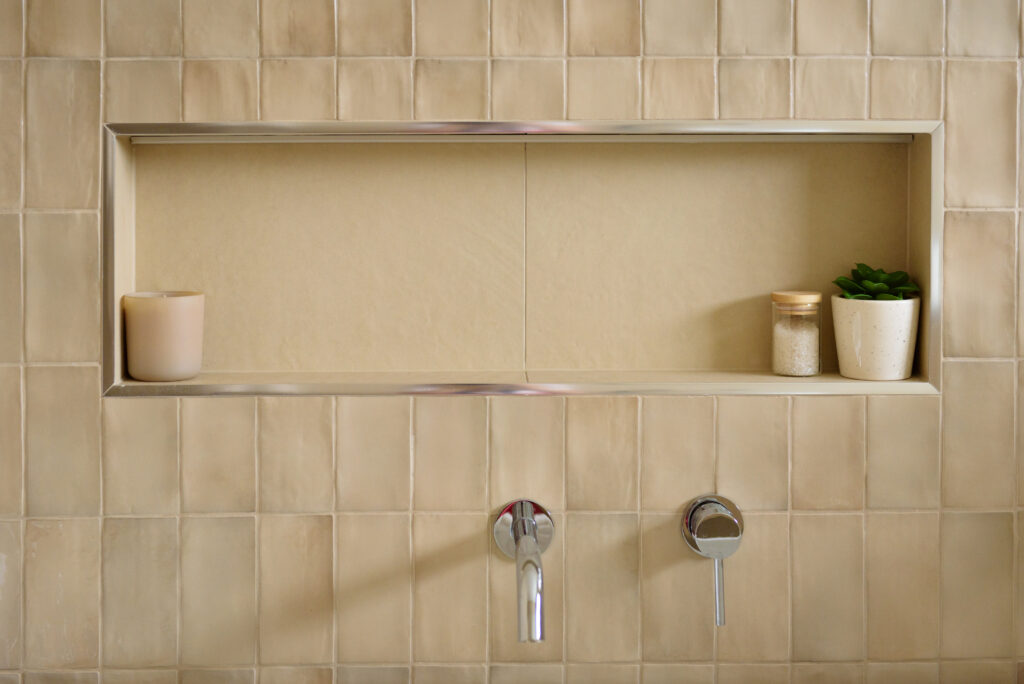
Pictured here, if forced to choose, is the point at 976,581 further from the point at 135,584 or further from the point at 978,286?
the point at 135,584

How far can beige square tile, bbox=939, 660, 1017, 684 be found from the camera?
1.19 metres

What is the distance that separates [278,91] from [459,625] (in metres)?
0.73

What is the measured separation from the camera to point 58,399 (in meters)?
1.16

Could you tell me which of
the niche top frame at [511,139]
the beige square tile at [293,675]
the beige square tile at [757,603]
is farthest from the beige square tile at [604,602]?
the beige square tile at [293,675]

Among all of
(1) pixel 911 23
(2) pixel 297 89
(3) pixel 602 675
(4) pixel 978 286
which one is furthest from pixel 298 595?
(1) pixel 911 23

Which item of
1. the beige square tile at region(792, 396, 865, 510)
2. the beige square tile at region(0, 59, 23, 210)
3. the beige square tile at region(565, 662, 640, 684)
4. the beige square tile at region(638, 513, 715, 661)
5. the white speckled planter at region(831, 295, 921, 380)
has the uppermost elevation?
the beige square tile at region(0, 59, 23, 210)

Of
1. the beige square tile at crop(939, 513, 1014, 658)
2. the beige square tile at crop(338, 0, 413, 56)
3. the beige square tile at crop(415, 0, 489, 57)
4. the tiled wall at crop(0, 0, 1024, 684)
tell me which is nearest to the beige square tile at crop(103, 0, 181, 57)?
the tiled wall at crop(0, 0, 1024, 684)

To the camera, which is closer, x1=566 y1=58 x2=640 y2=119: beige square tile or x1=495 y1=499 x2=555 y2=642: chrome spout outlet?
x1=495 y1=499 x2=555 y2=642: chrome spout outlet

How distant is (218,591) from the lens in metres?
1.18

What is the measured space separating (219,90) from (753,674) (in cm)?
103

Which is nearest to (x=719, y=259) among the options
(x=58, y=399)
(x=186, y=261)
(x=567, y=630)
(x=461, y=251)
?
(x=461, y=251)

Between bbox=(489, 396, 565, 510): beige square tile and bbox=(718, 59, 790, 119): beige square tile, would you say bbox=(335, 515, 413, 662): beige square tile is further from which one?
bbox=(718, 59, 790, 119): beige square tile

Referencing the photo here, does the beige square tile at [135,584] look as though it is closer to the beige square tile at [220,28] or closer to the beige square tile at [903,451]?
the beige square tile at [220,28]

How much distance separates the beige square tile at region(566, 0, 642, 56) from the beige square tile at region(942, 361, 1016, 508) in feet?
1.94
